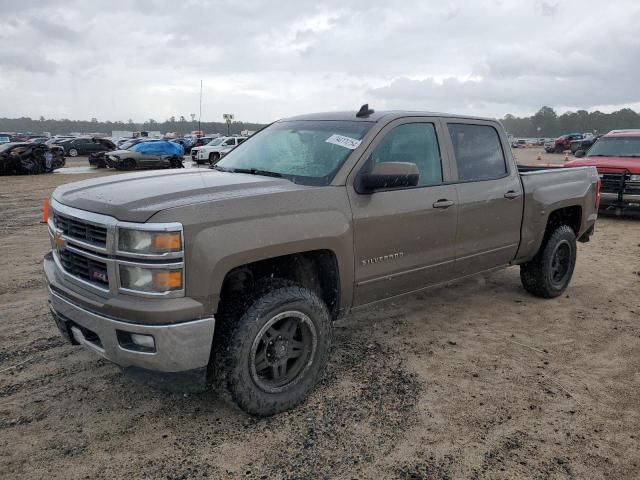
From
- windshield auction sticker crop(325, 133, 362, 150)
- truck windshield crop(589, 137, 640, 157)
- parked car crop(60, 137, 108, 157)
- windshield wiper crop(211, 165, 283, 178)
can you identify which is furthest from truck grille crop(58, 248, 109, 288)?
parked car crop(60, 137, 108, 157)

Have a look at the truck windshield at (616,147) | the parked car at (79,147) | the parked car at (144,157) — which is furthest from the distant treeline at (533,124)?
the truck windshield at (616,147)

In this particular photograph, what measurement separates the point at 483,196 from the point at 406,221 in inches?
41.7

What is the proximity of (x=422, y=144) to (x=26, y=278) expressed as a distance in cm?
482

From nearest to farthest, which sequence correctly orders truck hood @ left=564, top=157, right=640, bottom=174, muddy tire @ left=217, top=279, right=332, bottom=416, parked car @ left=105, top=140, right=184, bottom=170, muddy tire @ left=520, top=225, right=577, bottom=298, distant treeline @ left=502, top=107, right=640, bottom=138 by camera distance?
muddy tire @ left=217, top=279, right=332, bottom=416
muddy tire @ left=520, top=225, right=577, bottom=298
truck hood @ left=564, top=157, right=640, bottom=174
parked car @ left=105, top=140, right=184, bottom=170
distant treeline @ left=502, top=107, right=640, bottom=138

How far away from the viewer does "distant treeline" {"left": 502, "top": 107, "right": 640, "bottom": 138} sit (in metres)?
98.8

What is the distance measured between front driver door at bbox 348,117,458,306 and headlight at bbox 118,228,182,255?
4.11 ft

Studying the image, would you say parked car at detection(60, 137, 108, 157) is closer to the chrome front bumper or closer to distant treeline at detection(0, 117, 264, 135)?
the chrome front bumper

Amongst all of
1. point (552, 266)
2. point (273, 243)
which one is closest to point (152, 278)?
point (273, 243)

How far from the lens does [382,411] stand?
3246mm

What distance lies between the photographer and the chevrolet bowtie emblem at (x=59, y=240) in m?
3.08

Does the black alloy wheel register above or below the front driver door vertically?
below

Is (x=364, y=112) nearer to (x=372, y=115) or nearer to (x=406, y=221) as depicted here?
(x=372, y=115)

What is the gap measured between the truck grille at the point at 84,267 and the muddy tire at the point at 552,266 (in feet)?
14.3

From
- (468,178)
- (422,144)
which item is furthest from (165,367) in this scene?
(468,178)
